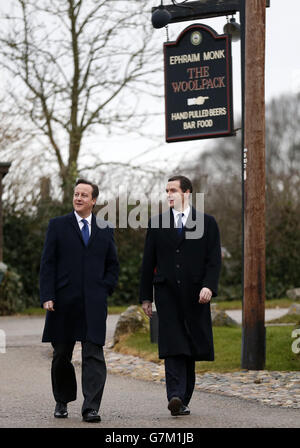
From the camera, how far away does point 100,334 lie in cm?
668

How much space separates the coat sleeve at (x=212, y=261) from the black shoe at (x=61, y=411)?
1416mm

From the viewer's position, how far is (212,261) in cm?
696

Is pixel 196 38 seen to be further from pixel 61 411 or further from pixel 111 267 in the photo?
pixel 61 411

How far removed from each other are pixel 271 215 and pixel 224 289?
2.56m

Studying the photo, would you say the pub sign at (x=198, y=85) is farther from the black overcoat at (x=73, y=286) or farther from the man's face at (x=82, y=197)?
the black overcoat at (x=73, y=286)

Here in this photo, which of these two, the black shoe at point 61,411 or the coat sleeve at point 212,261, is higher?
the coat sleeve at point 212,261

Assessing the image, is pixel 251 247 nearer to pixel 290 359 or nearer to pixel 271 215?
pixel 290 359

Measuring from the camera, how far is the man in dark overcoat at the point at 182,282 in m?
6.85

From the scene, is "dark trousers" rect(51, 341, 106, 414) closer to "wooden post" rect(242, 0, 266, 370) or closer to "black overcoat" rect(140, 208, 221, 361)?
"black overcoat" rect(140, 208, 221, 361)

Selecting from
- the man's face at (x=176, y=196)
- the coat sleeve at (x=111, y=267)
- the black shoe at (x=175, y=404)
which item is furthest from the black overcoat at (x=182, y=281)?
the black shoe at (x=175, y=404)

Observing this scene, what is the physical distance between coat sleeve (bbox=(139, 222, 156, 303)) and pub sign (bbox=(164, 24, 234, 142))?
3803mm

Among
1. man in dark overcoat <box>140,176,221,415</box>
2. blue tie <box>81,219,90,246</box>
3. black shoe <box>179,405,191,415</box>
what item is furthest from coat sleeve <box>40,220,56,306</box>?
black shoe <box>179,405,191,415</box>
